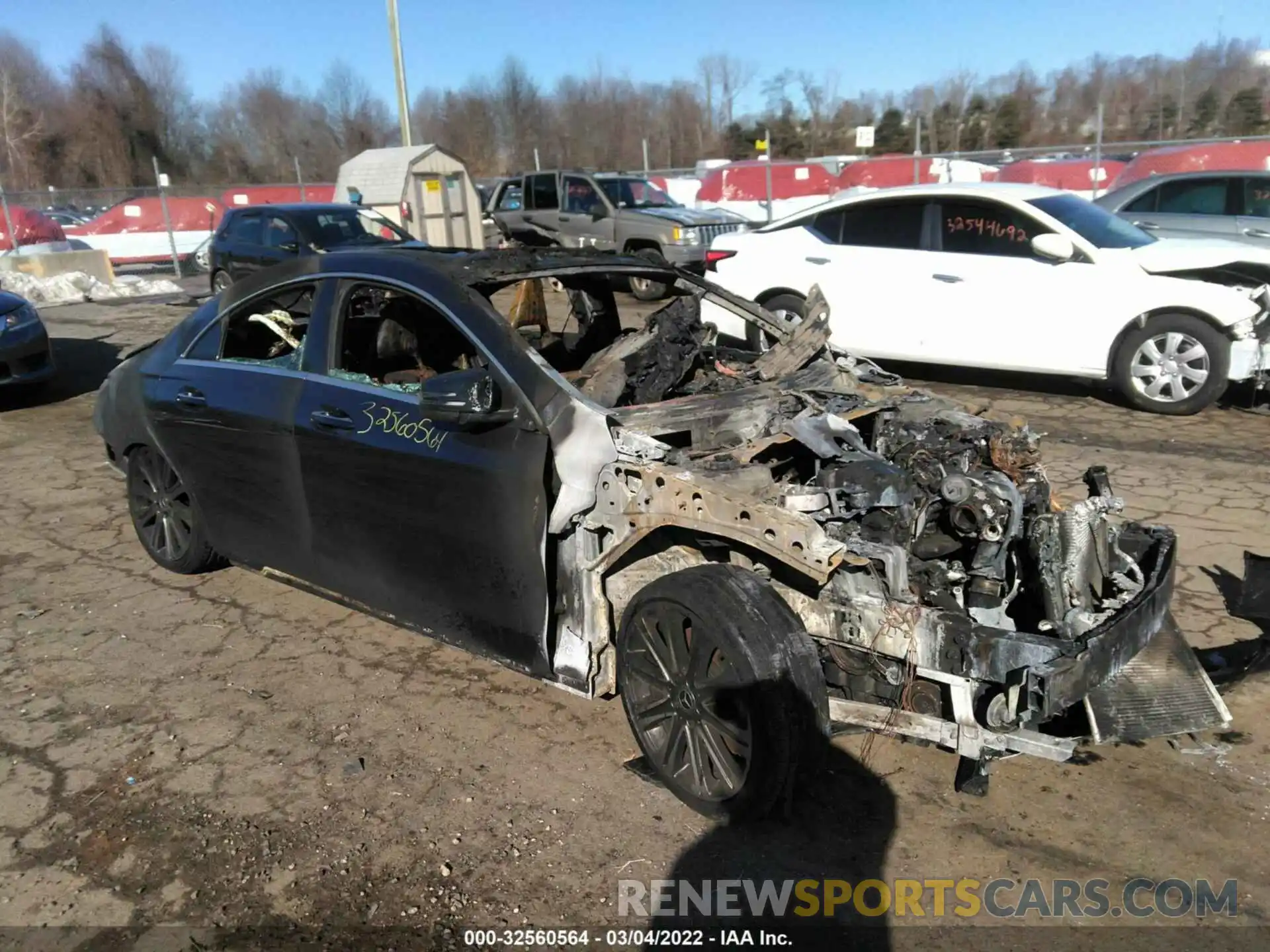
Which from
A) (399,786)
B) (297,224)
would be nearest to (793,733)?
(399,786)

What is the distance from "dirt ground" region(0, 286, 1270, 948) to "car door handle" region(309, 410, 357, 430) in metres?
1.07

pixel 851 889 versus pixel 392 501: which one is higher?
pixel 392 501

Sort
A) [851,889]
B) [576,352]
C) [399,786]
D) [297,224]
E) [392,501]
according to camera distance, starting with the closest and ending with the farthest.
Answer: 1. [851,889]
2. [399,786]
3. [392,501]
4. [576,352]
5. [297,224]

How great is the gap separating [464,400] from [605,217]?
12.2 metres

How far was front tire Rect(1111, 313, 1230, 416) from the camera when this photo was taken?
6.95m

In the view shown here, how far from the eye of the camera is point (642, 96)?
64.0 m

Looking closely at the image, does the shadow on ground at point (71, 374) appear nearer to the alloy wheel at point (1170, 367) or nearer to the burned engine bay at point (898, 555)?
the burned engine bay at point (898, 555)

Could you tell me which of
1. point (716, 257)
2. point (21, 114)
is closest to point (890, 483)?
point (716, 257)

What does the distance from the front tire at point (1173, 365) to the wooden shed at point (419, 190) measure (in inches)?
537

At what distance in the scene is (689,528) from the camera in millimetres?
2957

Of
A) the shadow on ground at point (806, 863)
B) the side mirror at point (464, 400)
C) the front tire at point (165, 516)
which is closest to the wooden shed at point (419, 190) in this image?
the front tire at point (165, 516)

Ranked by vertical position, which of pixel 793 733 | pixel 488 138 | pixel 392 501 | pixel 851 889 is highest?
pixel 488 138

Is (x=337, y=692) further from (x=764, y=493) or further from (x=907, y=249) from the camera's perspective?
(x=907, y=249)

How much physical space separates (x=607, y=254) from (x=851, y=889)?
2825 mm
